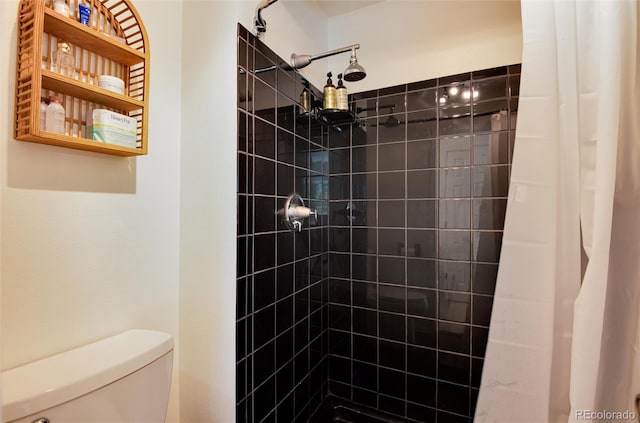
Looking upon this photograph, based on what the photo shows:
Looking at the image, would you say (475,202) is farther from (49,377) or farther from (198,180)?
(49,377)

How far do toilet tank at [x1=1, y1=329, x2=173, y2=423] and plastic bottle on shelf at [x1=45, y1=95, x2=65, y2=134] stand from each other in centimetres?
59

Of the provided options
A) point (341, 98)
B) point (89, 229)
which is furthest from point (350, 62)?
point (89, 229)

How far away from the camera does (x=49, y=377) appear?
2.31 feet

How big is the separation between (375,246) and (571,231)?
93 centimetres

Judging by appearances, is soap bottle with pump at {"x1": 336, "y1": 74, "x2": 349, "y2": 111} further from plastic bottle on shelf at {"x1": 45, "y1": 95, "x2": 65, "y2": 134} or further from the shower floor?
the shower floor

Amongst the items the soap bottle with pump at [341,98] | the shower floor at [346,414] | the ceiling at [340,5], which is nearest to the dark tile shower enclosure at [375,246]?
the shower floor at [346,414]

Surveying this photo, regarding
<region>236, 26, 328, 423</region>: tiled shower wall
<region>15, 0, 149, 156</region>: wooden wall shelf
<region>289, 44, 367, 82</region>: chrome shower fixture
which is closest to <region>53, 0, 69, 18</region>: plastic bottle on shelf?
<region>15, 0, 149, 156</region>: wooden wall shelf

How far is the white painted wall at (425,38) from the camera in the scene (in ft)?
4.67

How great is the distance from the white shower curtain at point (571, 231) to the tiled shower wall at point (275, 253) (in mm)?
790

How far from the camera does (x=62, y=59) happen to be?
778 mm

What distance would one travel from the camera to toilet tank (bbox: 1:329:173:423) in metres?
0.65

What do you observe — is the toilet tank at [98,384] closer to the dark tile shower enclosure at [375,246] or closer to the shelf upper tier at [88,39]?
the dark tile shower enclosure at [375,246]

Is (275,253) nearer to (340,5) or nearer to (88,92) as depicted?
(88,92)

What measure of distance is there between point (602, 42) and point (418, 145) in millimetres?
816
